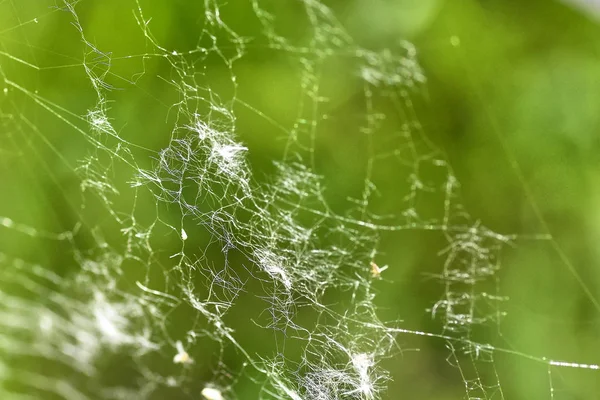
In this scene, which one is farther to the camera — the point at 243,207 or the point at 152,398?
the point at 152,398

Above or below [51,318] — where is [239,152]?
above

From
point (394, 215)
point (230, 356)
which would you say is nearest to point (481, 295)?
point (394, 215)

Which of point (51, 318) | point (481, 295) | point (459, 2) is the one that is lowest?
point (51, 318)

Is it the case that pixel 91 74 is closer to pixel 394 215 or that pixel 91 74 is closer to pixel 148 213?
pixel 148 213

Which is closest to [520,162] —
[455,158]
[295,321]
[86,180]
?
[455,158]

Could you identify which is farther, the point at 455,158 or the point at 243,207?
the point at 455,158

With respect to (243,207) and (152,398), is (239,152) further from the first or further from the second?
(152,398)
